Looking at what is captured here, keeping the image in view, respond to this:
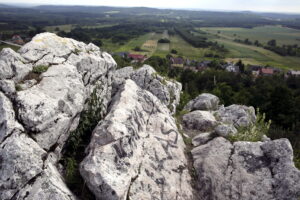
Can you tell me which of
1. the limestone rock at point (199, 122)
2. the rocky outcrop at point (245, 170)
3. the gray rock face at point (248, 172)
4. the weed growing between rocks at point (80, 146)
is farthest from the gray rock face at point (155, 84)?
the gray rock face at point (248, 172)

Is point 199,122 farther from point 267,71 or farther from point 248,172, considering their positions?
point 267,71

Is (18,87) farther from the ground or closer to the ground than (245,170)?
farther from the ground

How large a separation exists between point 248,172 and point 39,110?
370 inches

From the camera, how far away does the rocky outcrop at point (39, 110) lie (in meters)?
6.49

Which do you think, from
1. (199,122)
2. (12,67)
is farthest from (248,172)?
(12,67)

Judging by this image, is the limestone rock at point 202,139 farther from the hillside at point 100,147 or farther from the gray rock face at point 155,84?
the gray rock face at point 155,84

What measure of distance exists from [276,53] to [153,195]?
576ft

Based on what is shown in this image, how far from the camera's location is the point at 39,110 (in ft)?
25.6

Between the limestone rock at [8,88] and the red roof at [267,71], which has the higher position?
the limestone rock at [8,88]

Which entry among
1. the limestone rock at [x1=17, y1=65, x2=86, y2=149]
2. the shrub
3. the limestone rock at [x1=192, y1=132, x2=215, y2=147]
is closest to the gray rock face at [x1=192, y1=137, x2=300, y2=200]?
the limestone rock at [x1=192, y1=132, x2=215, y2=147]

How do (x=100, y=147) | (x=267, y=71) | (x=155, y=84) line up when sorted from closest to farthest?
(x=100, y=147) → (x=155, y=84) → (x=267, y=71)

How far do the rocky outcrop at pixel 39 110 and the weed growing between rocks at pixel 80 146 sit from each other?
38 centimetres

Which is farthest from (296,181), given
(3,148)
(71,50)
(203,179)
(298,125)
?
(298,125)

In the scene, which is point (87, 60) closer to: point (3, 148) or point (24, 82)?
point (24, 82)
